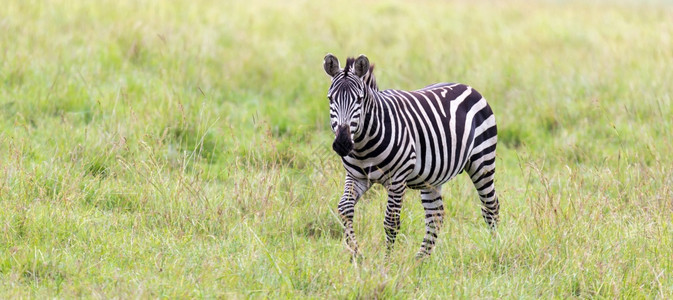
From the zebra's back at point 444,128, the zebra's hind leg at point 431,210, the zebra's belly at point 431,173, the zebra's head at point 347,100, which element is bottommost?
the zebra's hind leg at point 431,210

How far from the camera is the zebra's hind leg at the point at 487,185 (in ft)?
21.6

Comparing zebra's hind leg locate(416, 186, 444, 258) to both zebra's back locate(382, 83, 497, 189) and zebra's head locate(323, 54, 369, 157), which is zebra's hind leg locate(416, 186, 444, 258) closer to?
zebra's back locate(382, 83, 497, 189)

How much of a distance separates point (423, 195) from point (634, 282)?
179cm

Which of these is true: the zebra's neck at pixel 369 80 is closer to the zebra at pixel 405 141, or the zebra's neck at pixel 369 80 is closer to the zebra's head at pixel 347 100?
the zebra at pixel 405 141

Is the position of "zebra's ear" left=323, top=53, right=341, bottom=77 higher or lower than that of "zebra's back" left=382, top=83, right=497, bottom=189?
higher

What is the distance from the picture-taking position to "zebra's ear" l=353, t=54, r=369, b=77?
17.5ft

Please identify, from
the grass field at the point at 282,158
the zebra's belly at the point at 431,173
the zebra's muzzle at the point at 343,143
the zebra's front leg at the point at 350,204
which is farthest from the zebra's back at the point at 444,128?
the zebra's muzzle at the point at 343,143

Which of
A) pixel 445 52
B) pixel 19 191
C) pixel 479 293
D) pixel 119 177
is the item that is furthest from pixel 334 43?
pixel 479 293

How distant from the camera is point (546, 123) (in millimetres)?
9719

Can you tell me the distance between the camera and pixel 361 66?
212 inches

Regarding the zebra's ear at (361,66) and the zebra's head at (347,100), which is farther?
the zebra's ear at (361,66)

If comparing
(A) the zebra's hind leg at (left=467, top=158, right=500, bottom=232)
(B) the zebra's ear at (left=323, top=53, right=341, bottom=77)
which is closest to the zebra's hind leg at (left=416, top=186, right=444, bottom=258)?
(A) the zebra's hind leg at (left=467, top=158, right=500, bottom=232)

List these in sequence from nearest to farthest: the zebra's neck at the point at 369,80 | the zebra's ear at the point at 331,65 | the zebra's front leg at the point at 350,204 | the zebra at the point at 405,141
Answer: the zebra at the point at 405,141 → the zebra's ear at the point at 331,65 → the zebra's neck at the point at 369,80 → the zebra's front leg at the point at 350,204

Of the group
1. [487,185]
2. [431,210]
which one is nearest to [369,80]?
[431,210]
